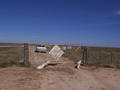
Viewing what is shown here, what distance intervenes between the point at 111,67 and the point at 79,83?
18.3 feet

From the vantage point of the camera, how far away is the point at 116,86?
21.2ft

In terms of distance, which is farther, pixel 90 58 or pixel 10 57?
pixel 90 58

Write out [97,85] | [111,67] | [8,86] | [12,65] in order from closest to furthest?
[8,86] < [97,85] < [12,65] < [111,67]

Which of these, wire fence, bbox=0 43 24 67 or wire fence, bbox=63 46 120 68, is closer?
wire fence, bbox=0 43 24 67

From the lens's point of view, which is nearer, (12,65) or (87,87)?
(87,87)

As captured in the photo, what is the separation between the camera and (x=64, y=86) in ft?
20.4

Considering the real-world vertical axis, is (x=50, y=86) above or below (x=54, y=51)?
below

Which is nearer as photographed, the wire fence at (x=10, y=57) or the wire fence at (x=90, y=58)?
the wire fence at (x=10, y=57)

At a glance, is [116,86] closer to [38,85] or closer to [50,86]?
[50,86]

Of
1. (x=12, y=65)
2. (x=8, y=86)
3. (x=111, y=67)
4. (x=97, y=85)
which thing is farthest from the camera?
(x=111, y=67)

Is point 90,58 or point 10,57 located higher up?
point 10,57

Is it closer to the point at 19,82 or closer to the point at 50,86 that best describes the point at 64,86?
the point at 50,86

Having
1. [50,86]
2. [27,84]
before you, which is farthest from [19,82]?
[50,86]

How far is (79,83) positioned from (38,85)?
6.24 feet
